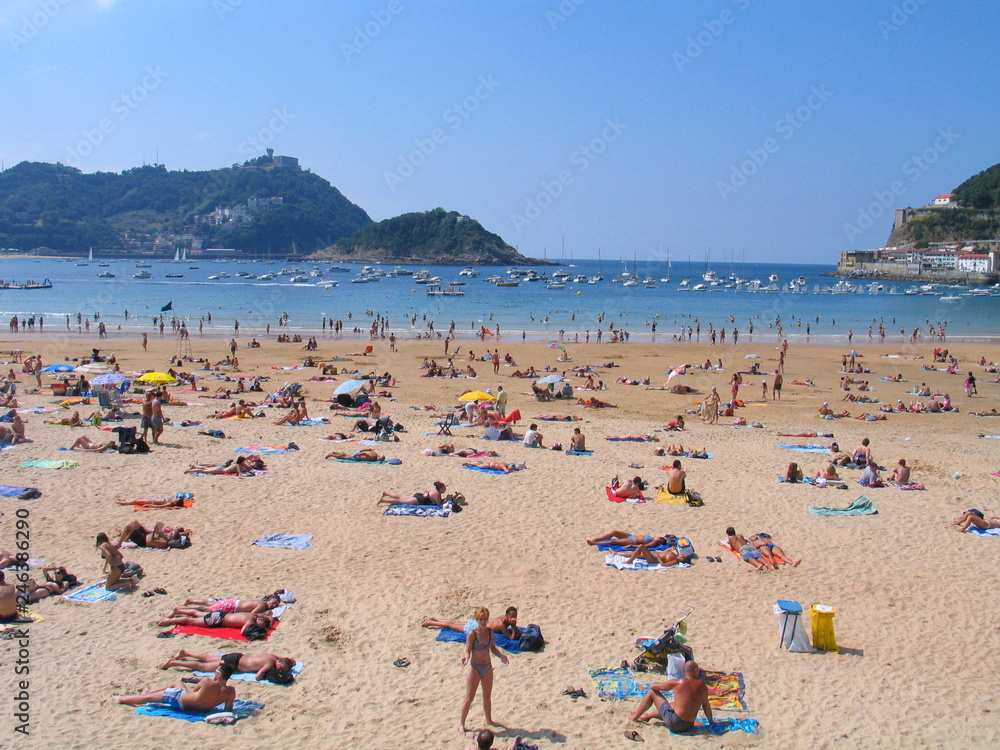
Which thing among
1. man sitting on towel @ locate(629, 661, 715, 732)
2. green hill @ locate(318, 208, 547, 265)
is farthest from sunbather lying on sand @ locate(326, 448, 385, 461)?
green hill @ locate(318, 208, 547, 265)

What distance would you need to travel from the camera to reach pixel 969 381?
2583cm

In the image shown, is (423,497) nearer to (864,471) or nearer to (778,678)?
(778,678)

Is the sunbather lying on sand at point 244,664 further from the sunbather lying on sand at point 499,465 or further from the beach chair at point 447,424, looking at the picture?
the beach chair at point 447,424

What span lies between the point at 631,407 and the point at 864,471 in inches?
366

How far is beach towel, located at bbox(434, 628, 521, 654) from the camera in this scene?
7320mm

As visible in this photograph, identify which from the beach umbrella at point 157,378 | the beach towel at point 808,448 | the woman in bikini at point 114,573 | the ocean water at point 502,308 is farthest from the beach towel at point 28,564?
the ocean water at point 502,308

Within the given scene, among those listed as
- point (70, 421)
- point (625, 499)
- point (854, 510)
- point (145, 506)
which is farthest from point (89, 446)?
point (854, 510)

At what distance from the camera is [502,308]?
7000 centimetres

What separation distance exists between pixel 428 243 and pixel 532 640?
184 meters

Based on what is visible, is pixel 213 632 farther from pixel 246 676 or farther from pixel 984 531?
pixel 984 531

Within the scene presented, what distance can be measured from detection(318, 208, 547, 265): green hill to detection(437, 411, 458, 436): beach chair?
163 m

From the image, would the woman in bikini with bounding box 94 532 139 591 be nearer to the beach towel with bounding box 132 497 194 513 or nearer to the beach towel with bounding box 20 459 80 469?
the beach towel with bounding box 132 497 194 513

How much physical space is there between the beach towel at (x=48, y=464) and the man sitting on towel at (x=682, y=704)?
11.1 meters

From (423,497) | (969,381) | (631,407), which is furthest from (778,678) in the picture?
(969,381)
